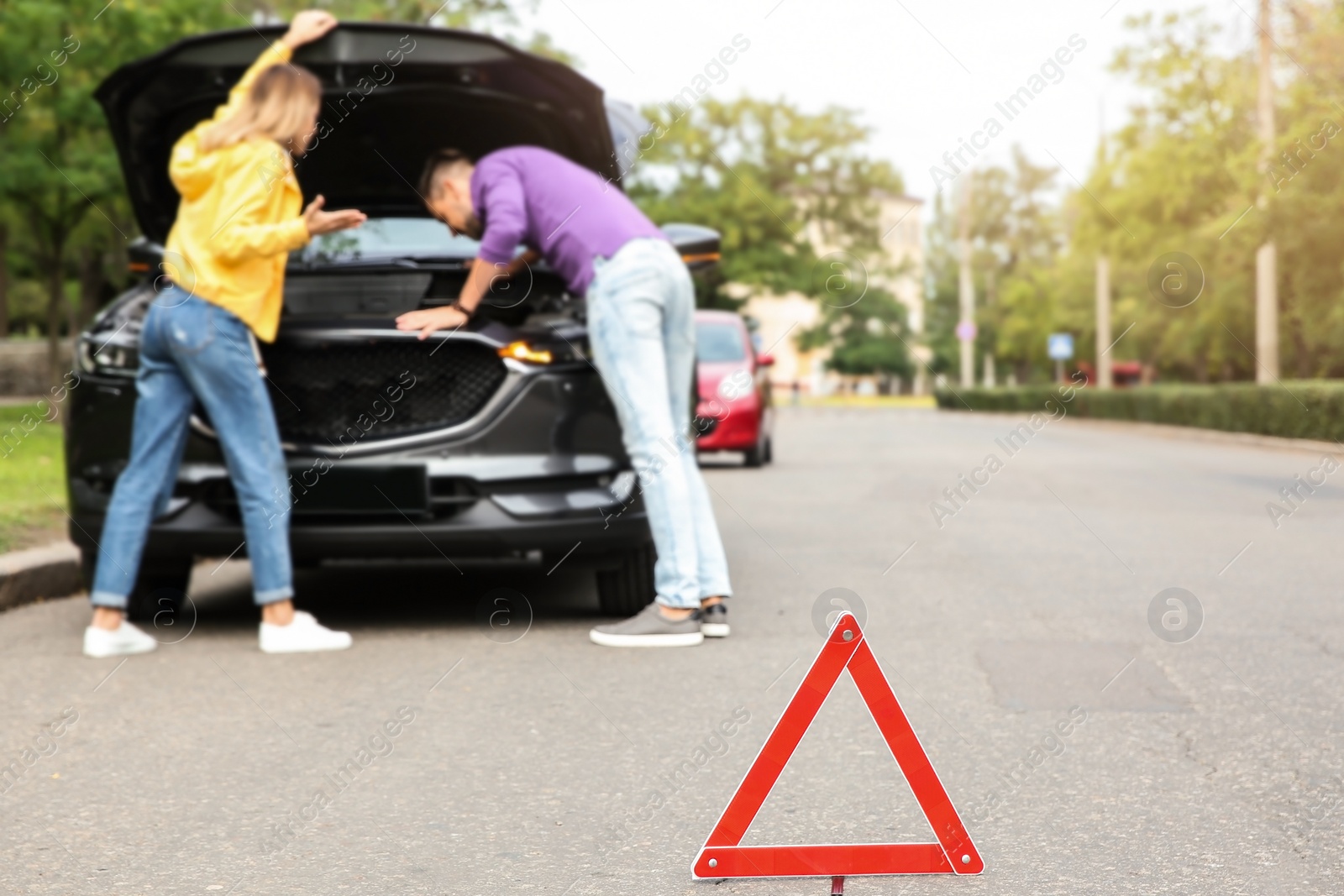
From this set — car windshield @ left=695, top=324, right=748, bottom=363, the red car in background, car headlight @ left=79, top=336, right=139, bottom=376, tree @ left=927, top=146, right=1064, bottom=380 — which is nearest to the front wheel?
car headlight @ left=79, top=336, right=139, bottom=376

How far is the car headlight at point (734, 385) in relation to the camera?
15.7 m

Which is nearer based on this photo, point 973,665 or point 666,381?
point 973,665

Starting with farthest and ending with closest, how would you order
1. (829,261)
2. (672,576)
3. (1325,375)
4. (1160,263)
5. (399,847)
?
1. (829,261)
2. (1325,375)
3. (1160,263)
4. (672,576)
5. (399,847)

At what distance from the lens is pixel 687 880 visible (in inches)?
114

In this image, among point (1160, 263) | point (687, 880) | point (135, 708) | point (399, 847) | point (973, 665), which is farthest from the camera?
point (1160, 263)

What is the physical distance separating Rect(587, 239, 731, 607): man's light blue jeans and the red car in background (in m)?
9.40

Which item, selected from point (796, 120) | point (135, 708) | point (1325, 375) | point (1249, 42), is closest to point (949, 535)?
point (135, 708)

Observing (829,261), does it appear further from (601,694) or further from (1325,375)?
(601,694)

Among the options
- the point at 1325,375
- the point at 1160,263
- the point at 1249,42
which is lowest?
the point at 1325,375

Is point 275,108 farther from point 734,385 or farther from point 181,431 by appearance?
point 734,385

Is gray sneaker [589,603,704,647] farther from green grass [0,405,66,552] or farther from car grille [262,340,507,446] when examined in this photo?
green grass [0,405,66,552]

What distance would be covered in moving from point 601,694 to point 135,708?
4.32 ft

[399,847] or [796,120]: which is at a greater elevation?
[796,120]

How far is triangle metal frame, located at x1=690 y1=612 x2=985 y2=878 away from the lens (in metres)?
2.82
